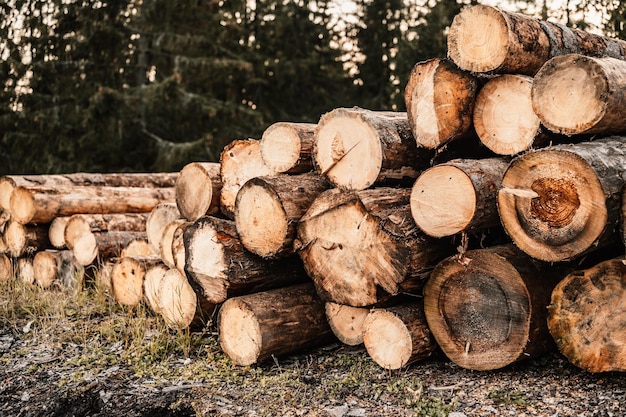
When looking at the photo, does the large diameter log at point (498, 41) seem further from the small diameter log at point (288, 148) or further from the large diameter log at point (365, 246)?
the small diameter log at point (288, 148)

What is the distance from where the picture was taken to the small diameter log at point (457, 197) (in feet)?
10.2

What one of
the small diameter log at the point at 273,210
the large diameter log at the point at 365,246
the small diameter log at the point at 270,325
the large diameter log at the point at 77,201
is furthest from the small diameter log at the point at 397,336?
the large diameter log at the point at 77,201

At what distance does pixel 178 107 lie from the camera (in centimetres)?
1157

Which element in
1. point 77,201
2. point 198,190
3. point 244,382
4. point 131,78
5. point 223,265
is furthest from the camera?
point 131,78

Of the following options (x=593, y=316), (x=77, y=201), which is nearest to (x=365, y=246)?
(x=593, y=316)

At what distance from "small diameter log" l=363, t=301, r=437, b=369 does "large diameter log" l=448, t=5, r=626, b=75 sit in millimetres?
1392

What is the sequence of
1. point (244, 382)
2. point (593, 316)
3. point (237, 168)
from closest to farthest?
1. point (593, 316)
2. point (244, 382)
3. point (237, 168)

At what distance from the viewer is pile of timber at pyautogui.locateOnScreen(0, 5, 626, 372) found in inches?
114

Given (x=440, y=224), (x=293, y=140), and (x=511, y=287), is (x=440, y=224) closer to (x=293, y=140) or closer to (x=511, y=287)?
Result: (x=511, y=287)

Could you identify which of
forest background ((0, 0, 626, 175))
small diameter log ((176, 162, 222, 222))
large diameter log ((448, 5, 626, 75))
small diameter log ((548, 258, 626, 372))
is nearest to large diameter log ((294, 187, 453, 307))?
small diameter log ((548, 258, 626, 372))

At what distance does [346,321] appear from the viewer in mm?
3832

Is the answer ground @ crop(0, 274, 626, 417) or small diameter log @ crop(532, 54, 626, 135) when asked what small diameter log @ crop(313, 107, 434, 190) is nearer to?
small diameter log @ crop(532, 54, 626, 135)

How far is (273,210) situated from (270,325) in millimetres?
682

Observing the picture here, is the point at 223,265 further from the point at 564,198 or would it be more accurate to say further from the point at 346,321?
the point at 564,198
